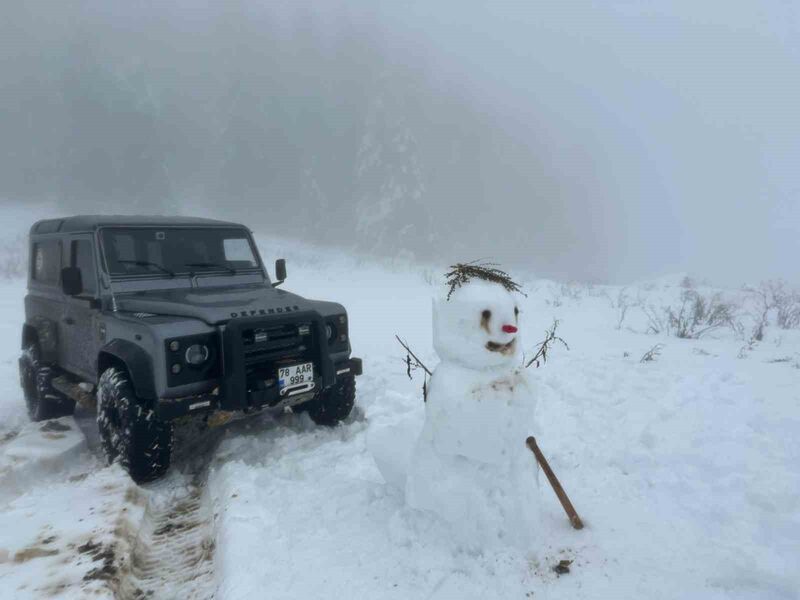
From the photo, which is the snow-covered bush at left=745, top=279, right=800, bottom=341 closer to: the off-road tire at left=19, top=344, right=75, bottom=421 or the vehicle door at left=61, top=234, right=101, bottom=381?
the vehicle door at left=61, top=234, right=101, bottom=381

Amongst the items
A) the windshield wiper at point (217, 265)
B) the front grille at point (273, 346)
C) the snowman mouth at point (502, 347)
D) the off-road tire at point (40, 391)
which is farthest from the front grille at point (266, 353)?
the off-road tire at point (40, 391)

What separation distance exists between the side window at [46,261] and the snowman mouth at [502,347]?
486cm

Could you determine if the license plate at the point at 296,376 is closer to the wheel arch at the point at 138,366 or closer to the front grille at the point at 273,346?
the front grille at the point at 273,346

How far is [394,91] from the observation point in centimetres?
3716

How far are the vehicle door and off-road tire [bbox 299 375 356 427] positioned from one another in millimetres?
2085

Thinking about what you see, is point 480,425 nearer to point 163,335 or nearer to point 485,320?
point 485,320

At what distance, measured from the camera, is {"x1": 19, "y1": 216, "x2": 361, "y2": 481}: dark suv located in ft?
12.0

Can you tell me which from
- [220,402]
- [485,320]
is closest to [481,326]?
[485,320]

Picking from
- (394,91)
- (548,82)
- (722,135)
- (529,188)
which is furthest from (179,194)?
(722,135)

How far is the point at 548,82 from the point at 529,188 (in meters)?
24.5

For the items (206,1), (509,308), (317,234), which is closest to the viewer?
(509,308)

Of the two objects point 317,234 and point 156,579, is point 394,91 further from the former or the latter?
point 156,579

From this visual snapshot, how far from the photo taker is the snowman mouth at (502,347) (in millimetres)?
2611

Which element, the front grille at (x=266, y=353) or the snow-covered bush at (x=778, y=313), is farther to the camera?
the snow-covered bush at (x=778, y=313)
